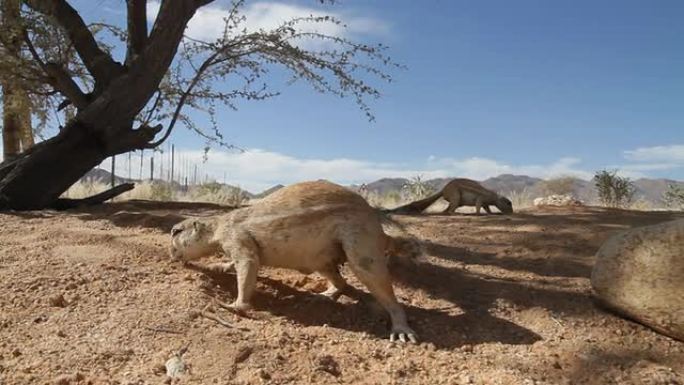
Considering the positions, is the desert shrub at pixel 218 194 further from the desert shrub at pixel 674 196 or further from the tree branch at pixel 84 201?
the desert shrub at pixel 674 196

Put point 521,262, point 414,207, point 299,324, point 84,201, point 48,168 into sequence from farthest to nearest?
point 414,207 < point 84,201 < point 48,168 < point 521,262 < point 299,324

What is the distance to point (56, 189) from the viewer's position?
285 inches

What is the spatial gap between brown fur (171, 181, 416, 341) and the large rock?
1405 millimetres

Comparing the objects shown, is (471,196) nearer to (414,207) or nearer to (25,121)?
(414,207)

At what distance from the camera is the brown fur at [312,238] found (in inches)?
153

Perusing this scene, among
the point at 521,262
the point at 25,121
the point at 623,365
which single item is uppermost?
the point at 25,121

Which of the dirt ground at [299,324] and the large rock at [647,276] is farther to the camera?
the large rock at [647,276]

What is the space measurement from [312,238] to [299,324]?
1.82 ft

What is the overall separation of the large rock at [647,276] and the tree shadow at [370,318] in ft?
2.14

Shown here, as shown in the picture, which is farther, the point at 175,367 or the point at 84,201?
the point at 84,201

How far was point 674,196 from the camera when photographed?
793 inches

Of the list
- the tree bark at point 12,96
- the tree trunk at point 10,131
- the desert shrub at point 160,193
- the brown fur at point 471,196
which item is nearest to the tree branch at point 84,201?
the tree bark at point 12,96

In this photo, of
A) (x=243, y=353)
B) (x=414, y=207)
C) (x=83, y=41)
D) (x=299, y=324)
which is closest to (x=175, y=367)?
(x=243, y=353)

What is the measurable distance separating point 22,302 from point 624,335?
146 inches
